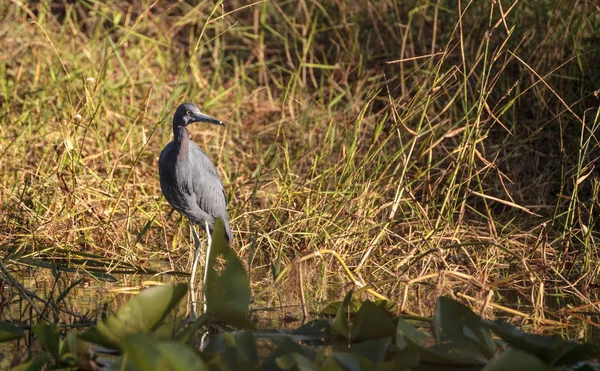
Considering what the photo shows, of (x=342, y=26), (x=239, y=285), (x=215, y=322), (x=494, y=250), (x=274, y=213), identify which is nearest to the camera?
(x=239, y=285)

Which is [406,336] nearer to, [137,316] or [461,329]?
[461,329]

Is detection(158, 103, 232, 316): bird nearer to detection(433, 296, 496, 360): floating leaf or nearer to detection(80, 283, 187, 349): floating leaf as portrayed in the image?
detection(80, 283, 187, 349): floating leaf

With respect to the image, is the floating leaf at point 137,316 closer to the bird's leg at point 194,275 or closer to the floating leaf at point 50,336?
the floating leaf at point 50,336

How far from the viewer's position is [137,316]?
9.05ft

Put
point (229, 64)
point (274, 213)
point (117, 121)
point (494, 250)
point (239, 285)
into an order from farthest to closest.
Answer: point (229, 64) → point (117, 121) → point (274, 213) → point (494, 250) → point (239, 285)

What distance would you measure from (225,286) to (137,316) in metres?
0.29

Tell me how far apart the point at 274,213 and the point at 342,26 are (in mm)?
2484

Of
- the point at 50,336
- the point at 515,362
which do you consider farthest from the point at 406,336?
the point at 50,336

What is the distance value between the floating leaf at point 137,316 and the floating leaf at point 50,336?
0.25 feet

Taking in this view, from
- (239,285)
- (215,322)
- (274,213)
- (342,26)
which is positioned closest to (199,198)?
(274,213)

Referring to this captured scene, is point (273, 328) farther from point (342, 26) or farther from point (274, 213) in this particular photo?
point (342, 26)

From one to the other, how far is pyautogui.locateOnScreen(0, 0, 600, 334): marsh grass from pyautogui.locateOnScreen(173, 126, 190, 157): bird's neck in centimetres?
21

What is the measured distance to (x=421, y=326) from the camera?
11.1 feet

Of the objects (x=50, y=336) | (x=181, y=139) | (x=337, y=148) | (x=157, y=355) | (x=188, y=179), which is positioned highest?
(x=157, y=355)
